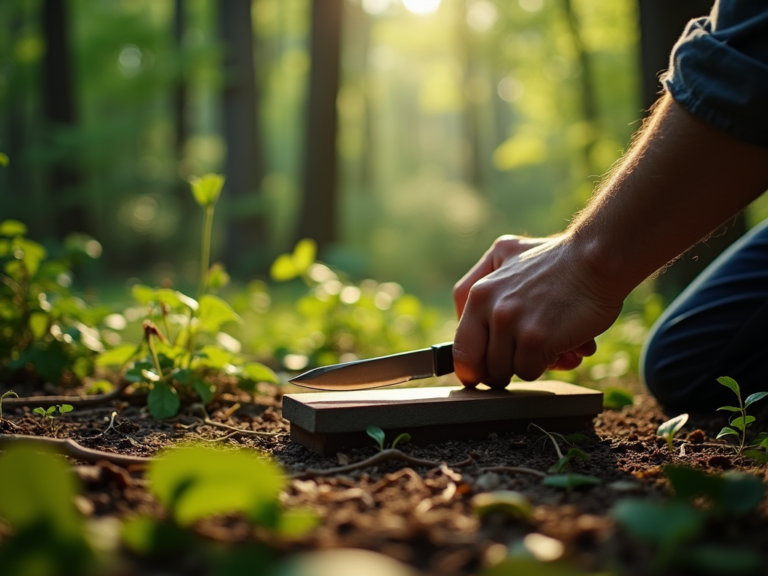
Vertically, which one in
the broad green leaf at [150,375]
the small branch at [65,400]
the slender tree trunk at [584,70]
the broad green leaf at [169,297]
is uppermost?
the slender tree trunk at [584,70]

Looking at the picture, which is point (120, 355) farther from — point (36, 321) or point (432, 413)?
point (432, 413)

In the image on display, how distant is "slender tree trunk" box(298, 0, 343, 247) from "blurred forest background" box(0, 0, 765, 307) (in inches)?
1.1

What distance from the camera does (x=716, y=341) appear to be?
212 cm

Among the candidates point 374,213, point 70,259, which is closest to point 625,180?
point 70,259

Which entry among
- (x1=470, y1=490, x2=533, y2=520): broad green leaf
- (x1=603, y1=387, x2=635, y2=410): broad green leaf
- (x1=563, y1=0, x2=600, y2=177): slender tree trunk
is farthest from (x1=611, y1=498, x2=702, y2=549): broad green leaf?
(x1=563, y1=0, x2=600, y2=177): slender tree trunk

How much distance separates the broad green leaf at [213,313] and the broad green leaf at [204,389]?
0.52 feet

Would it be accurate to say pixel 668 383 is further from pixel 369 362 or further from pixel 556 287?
pixel 369 362

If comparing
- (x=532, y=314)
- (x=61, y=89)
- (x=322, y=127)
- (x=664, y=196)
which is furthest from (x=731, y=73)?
(x=61, y=89)

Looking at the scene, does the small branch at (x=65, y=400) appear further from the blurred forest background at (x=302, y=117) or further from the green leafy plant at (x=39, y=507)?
the blurred forest background at (x=302, y=117)

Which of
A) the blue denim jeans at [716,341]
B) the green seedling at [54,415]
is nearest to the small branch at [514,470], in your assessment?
the green seedling at [54,415]

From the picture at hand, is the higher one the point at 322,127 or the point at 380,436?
the point at 322,127

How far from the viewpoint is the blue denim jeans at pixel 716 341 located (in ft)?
6.78

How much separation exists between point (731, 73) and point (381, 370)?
3.15 ft

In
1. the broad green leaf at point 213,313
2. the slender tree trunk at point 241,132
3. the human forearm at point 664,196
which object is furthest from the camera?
the slender tree trunk at point 241,132
